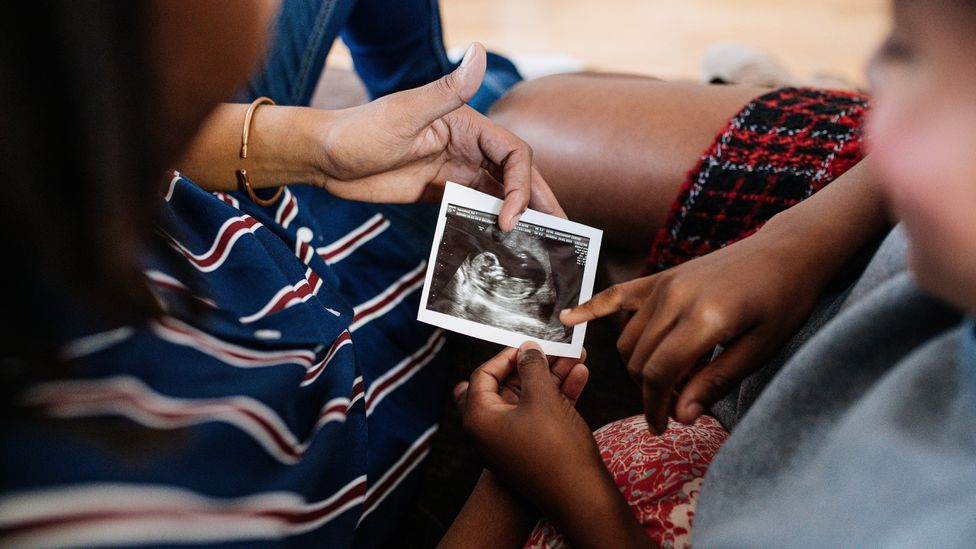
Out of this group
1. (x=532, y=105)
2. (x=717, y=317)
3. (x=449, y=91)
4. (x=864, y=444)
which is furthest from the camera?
(x=532, y=105)

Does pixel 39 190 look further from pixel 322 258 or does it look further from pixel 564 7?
pixel 564 7

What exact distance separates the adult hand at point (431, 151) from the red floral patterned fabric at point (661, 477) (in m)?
0.33

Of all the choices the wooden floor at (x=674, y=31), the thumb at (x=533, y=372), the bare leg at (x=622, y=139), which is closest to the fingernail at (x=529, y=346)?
the thumb at (x=533, y=372)

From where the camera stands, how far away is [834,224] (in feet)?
2.39

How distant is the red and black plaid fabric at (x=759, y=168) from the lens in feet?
2.85

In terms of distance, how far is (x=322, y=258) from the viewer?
100 centimetres

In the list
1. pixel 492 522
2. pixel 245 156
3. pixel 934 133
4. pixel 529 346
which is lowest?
pixel 492 522

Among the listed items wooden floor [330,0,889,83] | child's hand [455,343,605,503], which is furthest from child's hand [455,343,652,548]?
wooden floor [330,0,889,83]

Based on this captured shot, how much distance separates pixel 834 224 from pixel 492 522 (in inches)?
19.9

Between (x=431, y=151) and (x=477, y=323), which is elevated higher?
(x=431, y=151)

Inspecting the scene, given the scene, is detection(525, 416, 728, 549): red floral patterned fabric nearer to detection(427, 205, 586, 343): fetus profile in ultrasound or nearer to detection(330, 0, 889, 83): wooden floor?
detection(427, 205, 586, 343): fetus profile in ultrasound

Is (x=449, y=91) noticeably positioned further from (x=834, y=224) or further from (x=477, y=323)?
(x=834, y=224)

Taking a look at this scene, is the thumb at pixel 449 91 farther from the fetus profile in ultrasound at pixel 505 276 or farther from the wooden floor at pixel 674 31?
the wooden floor at pixel 674 31

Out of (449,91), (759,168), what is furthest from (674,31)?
(449,91)
